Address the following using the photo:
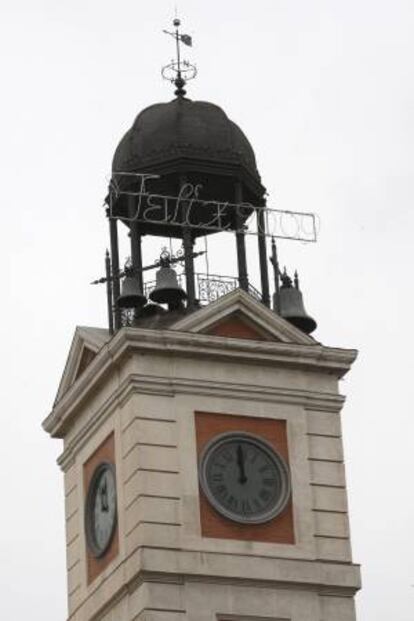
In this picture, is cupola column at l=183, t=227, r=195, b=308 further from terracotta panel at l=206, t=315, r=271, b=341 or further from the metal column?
the metal column

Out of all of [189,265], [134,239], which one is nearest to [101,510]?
[189,265]

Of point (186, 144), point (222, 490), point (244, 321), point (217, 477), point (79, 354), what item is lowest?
point (222, 490)

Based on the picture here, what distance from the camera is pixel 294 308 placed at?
60.2 m

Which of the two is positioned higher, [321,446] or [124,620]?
[321,446]

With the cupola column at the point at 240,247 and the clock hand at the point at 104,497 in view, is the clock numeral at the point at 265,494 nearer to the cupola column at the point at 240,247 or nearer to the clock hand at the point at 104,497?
the clock hand at the point at 104,497

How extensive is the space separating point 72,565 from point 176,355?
5.36 m

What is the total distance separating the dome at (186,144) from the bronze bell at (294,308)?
2.59 meters

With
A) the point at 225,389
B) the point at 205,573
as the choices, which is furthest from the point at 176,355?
the point at 205,573

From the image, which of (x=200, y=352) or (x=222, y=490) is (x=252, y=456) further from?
(x=200, y=352)

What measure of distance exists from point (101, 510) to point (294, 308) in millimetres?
6151

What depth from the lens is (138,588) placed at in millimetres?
55500

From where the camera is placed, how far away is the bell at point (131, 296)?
59.1 m

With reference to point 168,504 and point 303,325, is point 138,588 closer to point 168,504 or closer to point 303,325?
point 168,504

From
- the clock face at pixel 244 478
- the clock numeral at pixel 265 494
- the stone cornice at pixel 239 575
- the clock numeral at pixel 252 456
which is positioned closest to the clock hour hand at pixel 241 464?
the clock face at pixel 244 478
